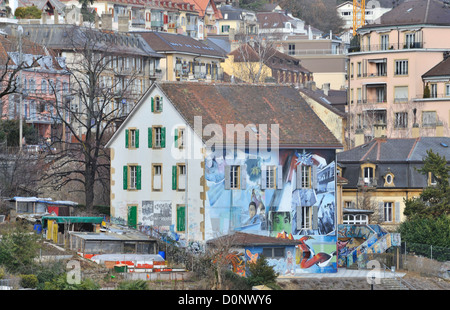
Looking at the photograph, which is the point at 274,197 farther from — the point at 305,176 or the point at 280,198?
the point at 305,176

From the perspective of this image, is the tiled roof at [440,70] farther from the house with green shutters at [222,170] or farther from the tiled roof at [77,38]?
the house with green shutters at [222,170]

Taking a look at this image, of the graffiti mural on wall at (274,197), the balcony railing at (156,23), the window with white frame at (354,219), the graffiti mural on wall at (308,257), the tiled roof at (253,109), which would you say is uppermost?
the balcony railing at (156,23)

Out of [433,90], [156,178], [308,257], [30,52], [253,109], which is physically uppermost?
[30,52]

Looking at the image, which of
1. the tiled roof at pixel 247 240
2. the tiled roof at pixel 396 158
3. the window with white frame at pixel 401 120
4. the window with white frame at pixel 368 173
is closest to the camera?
the tiled roof at pixel 247 240

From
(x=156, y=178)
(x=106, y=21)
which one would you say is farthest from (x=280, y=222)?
(x=106, y=21)

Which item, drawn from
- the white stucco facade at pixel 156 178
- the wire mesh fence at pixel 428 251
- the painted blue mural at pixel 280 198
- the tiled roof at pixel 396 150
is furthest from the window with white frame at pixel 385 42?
the white stucco facade at pixel 156 178

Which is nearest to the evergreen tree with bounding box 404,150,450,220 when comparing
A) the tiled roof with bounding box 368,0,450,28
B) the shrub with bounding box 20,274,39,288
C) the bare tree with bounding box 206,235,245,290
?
the bare tree with bounding box 206,235,245,290

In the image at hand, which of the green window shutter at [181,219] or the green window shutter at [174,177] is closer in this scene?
the green window shutter at [181,219]

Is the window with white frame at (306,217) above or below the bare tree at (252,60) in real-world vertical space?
below

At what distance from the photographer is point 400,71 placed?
11569 cm

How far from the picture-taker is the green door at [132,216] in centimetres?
7019

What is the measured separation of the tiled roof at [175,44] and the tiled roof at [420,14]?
17.4 meters

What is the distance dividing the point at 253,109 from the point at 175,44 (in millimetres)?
55565

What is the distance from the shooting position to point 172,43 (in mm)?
125812
